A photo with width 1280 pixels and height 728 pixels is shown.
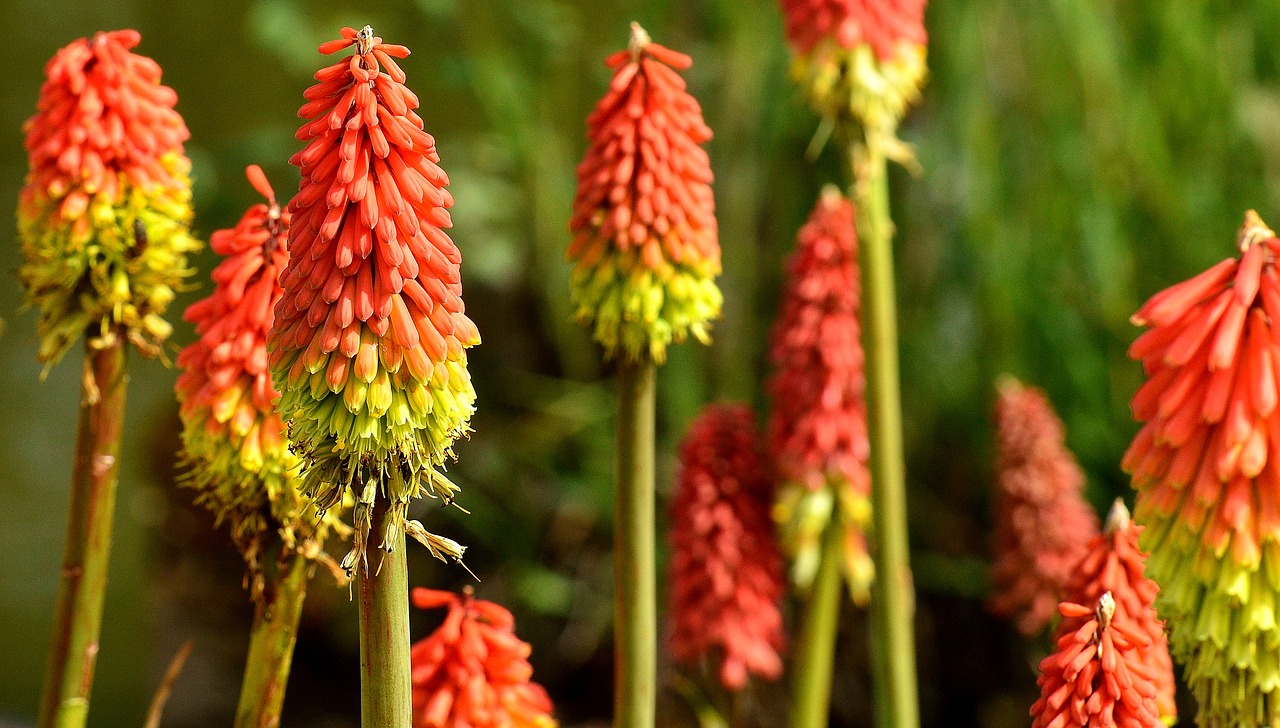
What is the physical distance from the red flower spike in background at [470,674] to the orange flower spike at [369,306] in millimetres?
254

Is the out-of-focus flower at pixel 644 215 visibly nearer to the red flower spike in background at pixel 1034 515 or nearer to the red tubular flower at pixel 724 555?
the red tubular flower at pixel 724 555

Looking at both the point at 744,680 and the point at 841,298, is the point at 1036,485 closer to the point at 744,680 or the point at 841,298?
the point at 841,298

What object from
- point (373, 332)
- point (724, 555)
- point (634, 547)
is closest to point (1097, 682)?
point (634, 547)

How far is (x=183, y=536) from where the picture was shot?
493cm

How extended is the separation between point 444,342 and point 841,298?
1428 mm

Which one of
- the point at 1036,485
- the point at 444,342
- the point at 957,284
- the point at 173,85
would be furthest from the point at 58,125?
the point at 173,85

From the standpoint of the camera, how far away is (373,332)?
122 cm

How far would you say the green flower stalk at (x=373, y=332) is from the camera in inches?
47.8

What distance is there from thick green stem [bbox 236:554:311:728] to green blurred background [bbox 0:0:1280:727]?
1.92 m

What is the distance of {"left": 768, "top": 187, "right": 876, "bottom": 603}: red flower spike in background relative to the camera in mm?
2490

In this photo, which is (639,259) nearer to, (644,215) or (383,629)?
(644,215)

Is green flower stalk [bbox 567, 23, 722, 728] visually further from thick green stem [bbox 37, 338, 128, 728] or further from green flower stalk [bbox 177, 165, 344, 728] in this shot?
thick green stem [bbox 37, 338, 128, 728]

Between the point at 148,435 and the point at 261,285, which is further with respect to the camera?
the point at 148,435

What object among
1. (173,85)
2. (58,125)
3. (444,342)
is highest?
(173,85)
